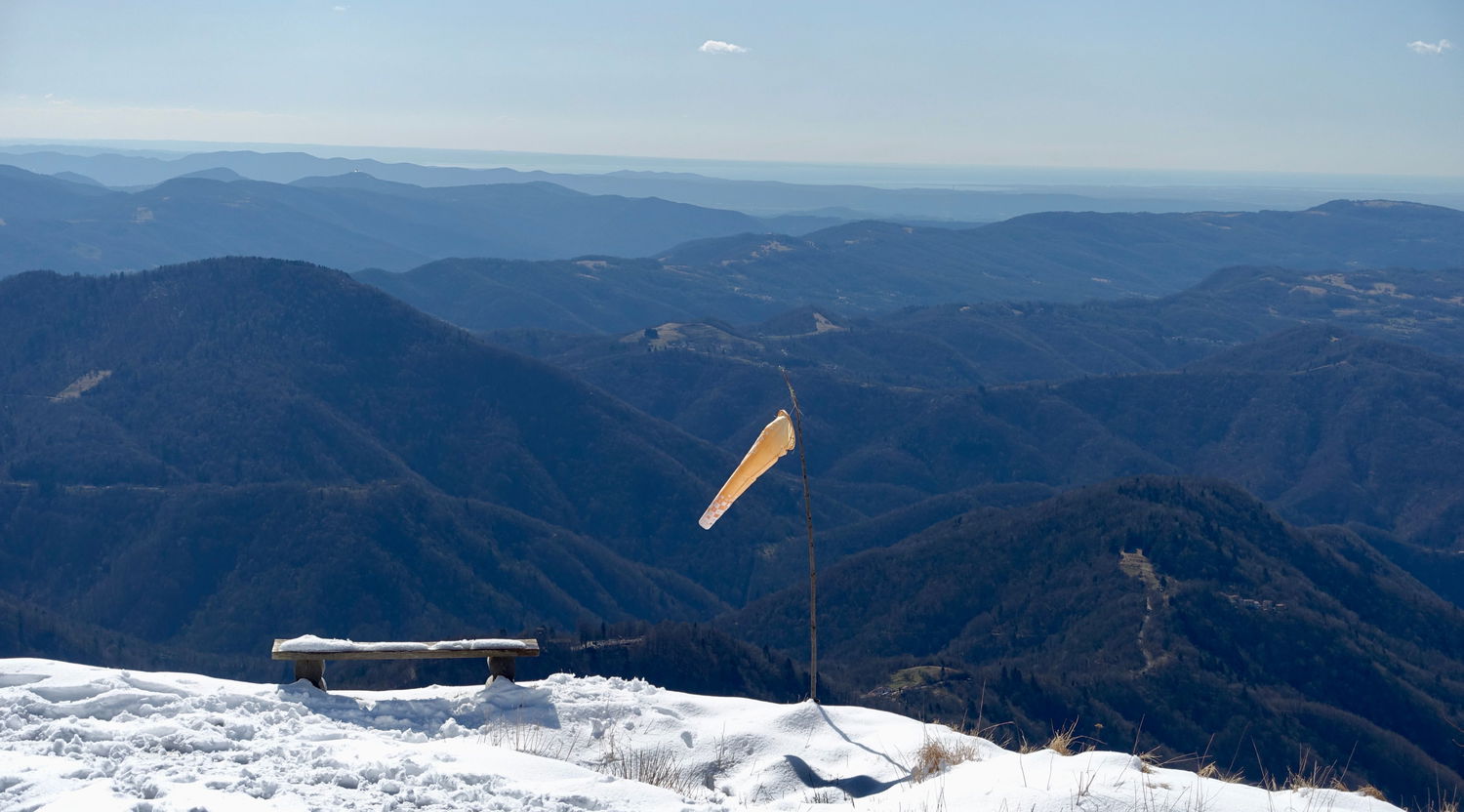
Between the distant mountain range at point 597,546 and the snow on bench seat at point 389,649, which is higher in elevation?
the snow on bench seat at point 389,649

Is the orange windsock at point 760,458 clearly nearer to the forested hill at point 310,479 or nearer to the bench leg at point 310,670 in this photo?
the bench leg at point 310,670

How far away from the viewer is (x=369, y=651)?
15.5 m

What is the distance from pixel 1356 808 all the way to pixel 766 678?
Answer: 204 feet

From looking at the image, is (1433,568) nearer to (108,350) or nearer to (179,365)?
(179,365)

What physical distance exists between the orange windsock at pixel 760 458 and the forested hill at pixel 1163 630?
55211 mm

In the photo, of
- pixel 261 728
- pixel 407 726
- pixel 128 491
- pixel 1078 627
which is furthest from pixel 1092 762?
pixel 128 491

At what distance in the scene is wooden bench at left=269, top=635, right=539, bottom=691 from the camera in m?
15.2

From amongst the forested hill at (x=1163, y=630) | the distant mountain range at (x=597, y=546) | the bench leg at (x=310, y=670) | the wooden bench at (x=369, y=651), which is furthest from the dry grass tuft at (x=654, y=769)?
the distant mountain range at (x=597, y=546)

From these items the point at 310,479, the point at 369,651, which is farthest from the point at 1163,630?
the point at 310,479

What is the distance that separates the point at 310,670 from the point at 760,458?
7057 mm

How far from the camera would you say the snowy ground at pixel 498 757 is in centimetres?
1115

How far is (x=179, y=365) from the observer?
575 feet

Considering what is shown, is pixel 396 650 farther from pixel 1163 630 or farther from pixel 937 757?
pixel 1163 630

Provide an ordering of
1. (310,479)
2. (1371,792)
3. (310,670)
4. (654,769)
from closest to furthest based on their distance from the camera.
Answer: (654,769)
(1371,792)
(310,670)
(310,479)
